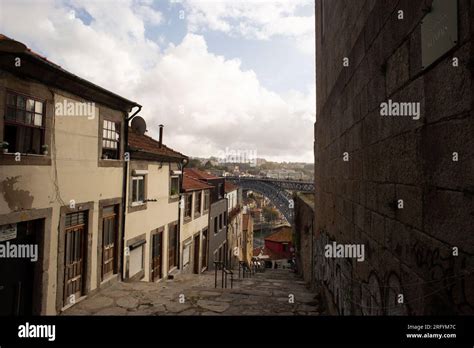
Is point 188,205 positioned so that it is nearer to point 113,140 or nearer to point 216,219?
point 216,219

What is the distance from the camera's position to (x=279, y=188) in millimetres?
53250

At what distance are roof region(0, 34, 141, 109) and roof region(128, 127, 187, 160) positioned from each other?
2.27 m

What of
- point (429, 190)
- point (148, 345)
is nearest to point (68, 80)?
point (148, 345)

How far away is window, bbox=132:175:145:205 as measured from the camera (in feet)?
37.8

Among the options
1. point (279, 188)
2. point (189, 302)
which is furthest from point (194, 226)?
→ point (279, 188)

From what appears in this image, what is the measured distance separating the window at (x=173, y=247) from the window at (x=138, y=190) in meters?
3.59

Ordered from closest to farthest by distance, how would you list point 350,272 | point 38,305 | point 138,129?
point 350,272 → point 38,305 → point 138,129

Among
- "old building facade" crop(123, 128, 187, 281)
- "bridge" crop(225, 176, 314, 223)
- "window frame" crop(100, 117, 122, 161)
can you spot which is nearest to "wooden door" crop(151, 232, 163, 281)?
"old building facade" crop(123, 128, 187, 281)

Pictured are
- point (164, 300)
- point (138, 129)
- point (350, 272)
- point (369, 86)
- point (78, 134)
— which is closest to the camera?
point (369, 86)

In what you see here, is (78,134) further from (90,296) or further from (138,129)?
(138,129)

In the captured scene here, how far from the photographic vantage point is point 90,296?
887 centimetres

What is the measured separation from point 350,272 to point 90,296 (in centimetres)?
735

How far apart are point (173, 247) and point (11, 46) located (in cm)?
1197

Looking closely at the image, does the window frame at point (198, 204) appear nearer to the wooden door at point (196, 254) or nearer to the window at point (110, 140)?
the wooden door at point (196, 254)
